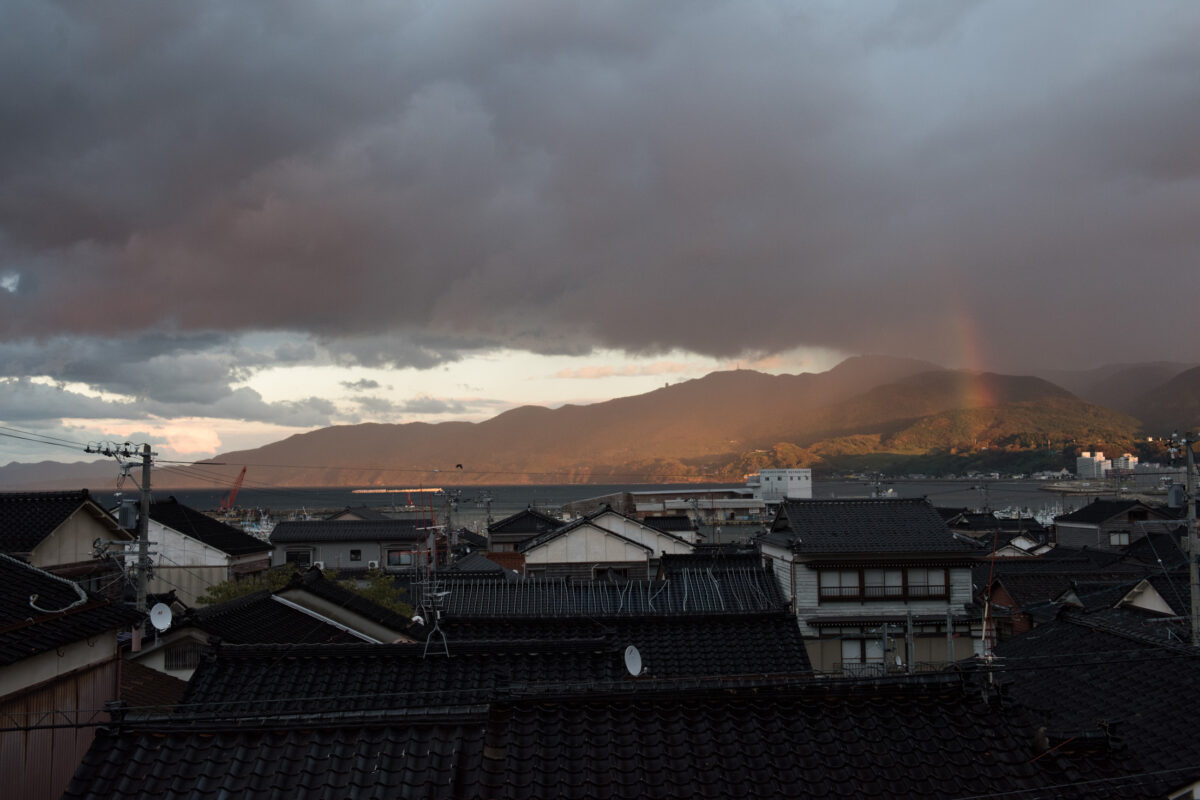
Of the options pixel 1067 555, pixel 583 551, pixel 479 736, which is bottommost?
pixel 1067 555

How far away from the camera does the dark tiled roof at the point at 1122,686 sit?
13.7 m

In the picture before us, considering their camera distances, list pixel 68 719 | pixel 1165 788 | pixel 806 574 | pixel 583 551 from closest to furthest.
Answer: pixel 1165 788 → pixel 68 719 → pixel 806 574 → pixel 583 551

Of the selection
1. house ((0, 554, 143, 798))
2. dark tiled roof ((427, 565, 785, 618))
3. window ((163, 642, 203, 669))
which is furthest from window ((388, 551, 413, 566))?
house ((0, 554, 143, 798))

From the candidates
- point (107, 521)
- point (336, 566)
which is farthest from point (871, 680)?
point (336, 566)

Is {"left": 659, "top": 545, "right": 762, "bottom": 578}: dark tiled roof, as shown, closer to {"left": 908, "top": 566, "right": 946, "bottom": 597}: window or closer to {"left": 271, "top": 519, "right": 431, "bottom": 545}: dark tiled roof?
{"left": 908, "top": 566, "right": 946, "bottom": 597}: window

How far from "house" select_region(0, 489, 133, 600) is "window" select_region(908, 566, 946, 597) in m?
27.5

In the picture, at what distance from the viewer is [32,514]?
28250 millimetres

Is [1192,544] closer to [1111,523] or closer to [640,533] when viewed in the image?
[640,533]

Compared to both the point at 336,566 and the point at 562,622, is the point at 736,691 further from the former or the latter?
the point at 336,566

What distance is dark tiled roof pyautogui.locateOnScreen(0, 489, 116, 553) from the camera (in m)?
27.1

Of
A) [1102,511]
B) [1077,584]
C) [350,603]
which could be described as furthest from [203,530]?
[1102,511]

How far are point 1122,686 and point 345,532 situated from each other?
183 ft

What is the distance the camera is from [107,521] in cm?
3084

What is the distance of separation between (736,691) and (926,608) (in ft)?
78.3
